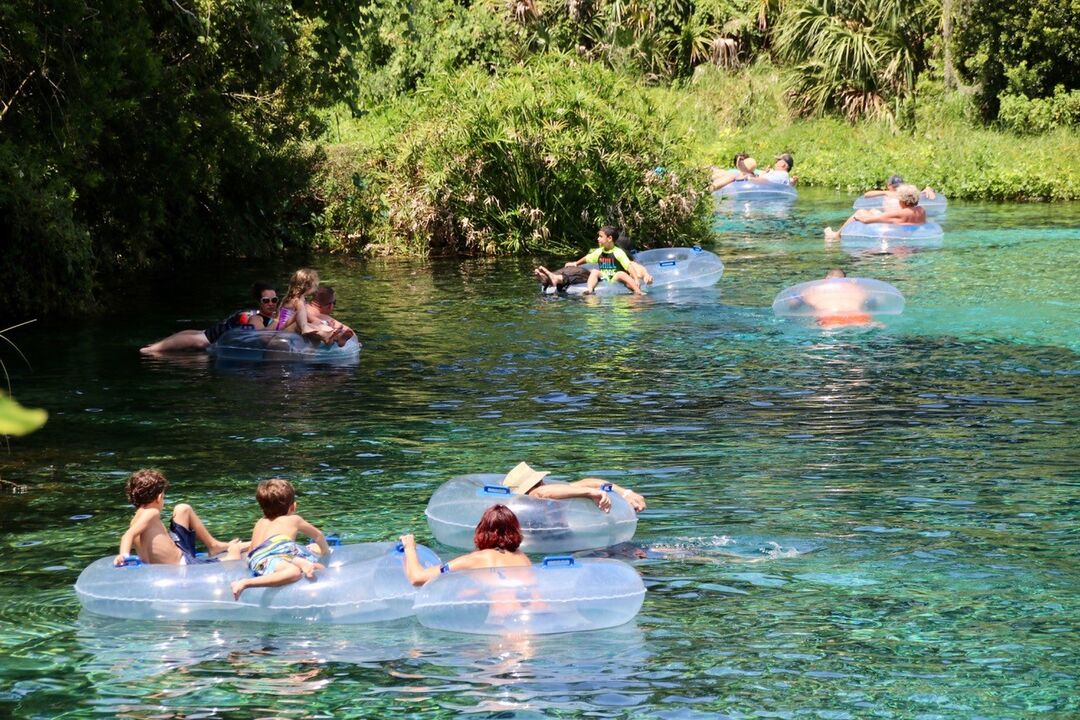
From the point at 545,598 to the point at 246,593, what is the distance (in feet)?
5.13

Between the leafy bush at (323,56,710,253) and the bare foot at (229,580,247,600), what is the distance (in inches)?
584

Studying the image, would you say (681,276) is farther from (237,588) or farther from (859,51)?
(859,51)

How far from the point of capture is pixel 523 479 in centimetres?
828

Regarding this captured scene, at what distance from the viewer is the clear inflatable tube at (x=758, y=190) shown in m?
29.1

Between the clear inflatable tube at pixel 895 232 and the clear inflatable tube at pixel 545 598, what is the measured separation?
16.7 m

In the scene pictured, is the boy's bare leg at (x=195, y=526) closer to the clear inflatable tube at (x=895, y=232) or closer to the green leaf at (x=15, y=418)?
the green leaf at (x=15, y=418)

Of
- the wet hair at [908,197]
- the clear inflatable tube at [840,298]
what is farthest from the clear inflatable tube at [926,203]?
the clear inflatable tube at [840,298]

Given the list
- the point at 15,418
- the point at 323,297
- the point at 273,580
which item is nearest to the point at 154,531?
the point at 273,580

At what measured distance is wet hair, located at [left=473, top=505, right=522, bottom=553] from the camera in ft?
23.7

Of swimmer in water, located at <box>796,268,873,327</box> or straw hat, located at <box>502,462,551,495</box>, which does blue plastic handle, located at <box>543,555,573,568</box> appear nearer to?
straw hat, located at <box>502,462,551,495</box>

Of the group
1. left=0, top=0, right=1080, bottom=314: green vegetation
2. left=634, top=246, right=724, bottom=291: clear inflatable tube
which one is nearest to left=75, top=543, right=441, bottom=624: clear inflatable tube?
left=0, top=0, right=1080, bottom=314: green vegetation

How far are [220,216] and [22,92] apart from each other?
7.61 m

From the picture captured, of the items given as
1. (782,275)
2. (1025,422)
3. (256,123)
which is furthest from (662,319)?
(256,123)

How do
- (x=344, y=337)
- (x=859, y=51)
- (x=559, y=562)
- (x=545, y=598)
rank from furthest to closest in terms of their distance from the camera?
1. (x=859, y=51)
2. (x=344, y=337)
3. (x=559, y=562)
4. (x=545, y=598)
